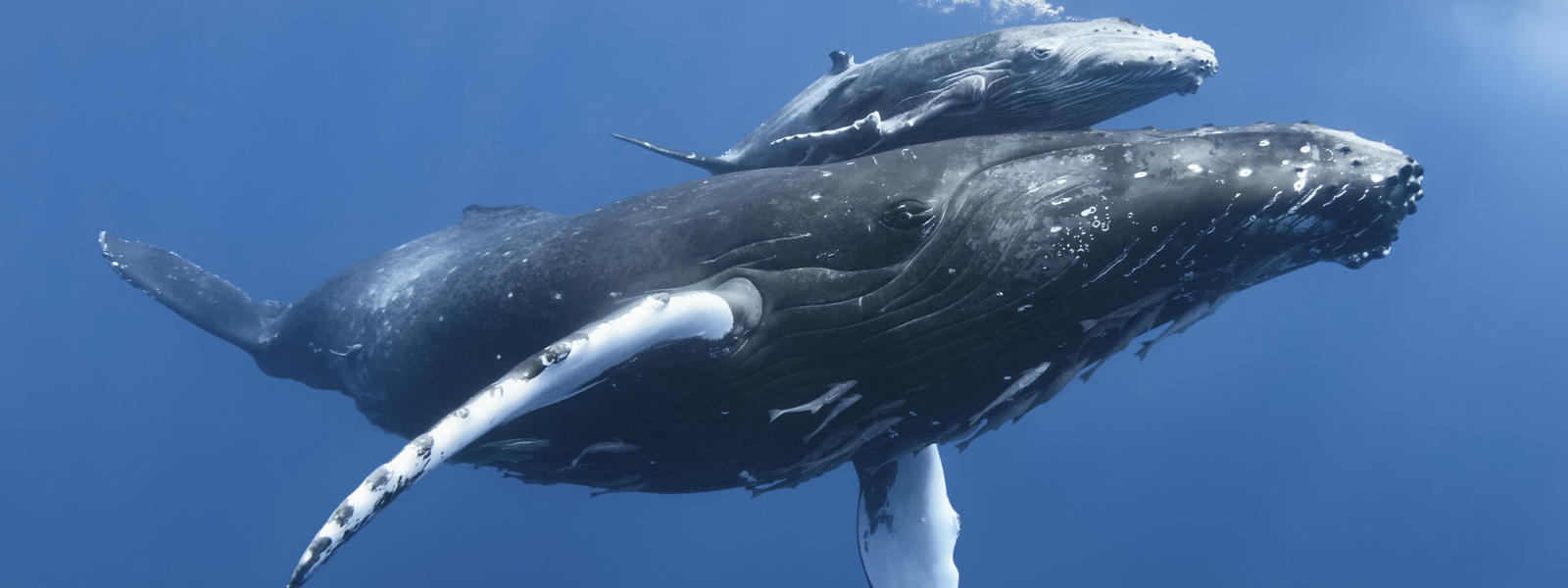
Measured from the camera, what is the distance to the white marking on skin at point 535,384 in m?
2.97

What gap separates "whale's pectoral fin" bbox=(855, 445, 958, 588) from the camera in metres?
6.98

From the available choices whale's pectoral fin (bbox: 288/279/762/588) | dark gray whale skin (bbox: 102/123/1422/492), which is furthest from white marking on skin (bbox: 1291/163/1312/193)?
whale's pectoral fin (bbox: 288/279/762/588)

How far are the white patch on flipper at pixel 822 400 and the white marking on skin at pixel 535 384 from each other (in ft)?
1.86

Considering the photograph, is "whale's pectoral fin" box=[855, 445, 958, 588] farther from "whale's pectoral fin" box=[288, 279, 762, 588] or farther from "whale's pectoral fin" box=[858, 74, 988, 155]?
"whale's pectoral fin" box=[288, 279, 762, 588]

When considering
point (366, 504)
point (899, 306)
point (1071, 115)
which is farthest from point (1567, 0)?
point (366, 504)

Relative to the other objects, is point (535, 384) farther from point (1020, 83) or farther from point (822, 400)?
point (1020, 83)

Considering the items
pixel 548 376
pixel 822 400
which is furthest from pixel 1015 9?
pixel 548 376

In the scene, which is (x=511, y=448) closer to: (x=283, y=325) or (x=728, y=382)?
(x=728, y=382)

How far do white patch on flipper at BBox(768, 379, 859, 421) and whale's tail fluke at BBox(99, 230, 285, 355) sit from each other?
7.70m

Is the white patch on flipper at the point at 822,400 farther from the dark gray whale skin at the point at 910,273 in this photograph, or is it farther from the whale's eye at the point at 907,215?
the whale's eye at the point at 907,215

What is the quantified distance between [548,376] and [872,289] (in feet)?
5.36

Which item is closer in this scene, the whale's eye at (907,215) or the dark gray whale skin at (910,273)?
the dark gray whale skin at (910,273)

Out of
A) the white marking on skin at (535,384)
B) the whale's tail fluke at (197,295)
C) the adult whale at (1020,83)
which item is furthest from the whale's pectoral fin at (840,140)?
the whale's tail fluke at (197,295)

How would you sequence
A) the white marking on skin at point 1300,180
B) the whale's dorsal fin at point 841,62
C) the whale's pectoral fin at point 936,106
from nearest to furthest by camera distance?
the white marking on skin at point 1300,180
the whale's pectoral fin at point 936,106
the whale's dorsal fin at point 841,62
